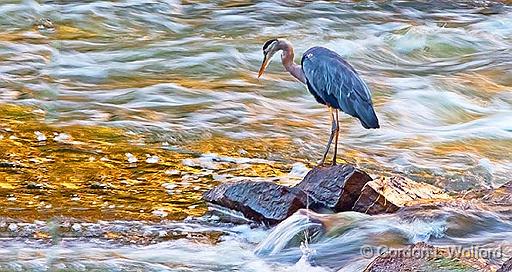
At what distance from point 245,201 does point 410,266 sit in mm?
1773

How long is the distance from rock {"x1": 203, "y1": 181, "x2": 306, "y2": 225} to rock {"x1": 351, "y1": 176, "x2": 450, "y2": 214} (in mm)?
316

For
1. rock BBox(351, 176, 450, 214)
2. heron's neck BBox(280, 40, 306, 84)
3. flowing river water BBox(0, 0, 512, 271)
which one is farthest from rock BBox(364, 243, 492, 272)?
heron's neck BBox(280, 40, 306, 84)

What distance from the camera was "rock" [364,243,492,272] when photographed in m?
3.88

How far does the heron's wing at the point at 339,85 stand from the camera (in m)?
5.84

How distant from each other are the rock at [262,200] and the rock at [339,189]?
77 mm

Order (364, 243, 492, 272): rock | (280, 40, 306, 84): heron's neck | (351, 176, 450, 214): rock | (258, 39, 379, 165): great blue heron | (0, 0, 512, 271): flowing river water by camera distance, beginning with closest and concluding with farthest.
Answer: (364, 243, 492, 272): rock, (0, 0, 512, 271): flowing river water, (351, 176, 450, 214): rock, (258, 39, 379, 165): great blue heron, (280, 40, 306, 84): heron's neck

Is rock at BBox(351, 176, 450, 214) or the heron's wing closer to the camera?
rock at BBox(351, 176, 450, 214)

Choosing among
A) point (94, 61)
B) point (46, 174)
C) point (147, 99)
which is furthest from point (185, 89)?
point (46, 174)

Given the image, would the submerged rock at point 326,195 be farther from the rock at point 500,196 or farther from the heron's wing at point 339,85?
the heron's wing at point 339,85

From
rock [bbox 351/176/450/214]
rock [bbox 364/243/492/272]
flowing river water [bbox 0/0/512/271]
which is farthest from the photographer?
rock [bbox 351/176/450/214]

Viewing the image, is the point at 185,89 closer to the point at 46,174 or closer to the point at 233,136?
the point at 233,136

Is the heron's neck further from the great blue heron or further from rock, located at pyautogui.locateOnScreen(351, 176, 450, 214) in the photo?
rock, located at pyautogui.locateOnScreen(351, 176, 450, 214)

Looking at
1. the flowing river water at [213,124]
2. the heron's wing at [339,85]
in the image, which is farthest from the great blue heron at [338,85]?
the flowing river water at [213,124]

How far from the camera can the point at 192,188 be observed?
6.17m
